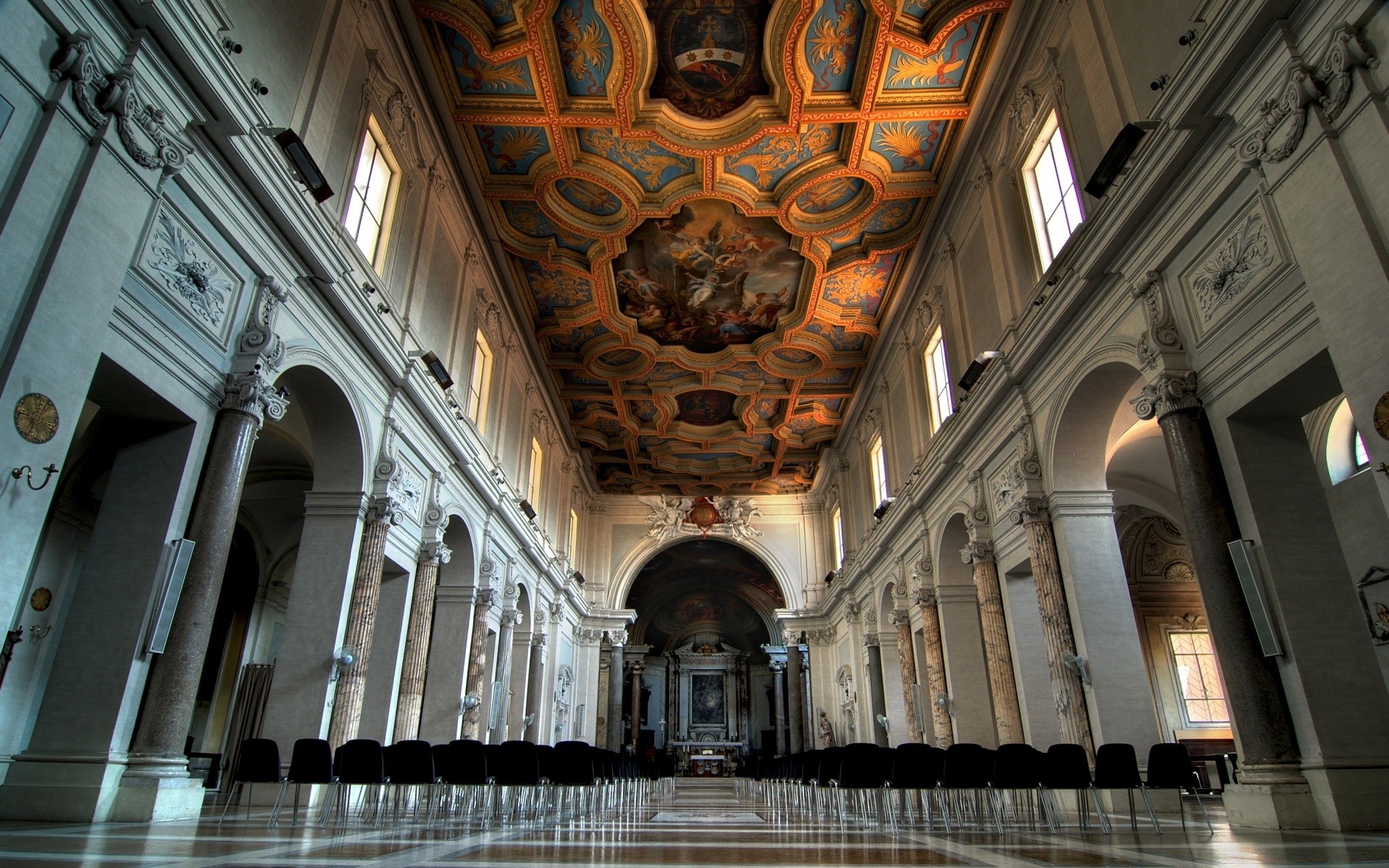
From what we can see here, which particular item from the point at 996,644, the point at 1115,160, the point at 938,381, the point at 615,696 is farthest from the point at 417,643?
the point at 615,696

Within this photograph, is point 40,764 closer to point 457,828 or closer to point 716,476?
point 457,828

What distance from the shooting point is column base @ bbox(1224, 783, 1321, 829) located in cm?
607

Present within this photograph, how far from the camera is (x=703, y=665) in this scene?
38.2m

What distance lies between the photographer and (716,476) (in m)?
26.9

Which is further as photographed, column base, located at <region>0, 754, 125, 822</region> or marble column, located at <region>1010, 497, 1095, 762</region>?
marble column, located at <region>1010, 497, 1095, 762</region>

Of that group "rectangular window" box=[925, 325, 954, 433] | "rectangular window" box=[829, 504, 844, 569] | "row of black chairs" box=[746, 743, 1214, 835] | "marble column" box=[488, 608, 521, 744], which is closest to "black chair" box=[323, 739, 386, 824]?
"row of black chairs" box=[746, 743, 1214, 835]

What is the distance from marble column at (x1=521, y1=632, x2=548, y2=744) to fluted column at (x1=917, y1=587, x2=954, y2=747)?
356 inches

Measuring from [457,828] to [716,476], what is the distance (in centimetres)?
2063

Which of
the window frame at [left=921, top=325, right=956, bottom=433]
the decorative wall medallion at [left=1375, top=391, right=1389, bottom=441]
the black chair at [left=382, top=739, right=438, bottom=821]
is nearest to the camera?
the decorative wall medallion at [left=1375, top=391, right=1389, bottom=441]

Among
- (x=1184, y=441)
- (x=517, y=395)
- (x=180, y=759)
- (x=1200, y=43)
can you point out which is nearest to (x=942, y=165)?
(x=1200, y=43)

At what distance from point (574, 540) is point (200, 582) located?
18702 millimetres

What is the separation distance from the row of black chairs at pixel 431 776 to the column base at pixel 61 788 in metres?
0.96

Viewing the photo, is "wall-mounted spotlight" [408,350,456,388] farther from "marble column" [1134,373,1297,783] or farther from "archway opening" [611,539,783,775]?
"archway opening" [611,539,783,775]

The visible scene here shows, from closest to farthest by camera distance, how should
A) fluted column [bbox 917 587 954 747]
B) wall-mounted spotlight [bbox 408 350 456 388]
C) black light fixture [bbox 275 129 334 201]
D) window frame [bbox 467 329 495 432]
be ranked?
black light fixture [bbox 275 129 334 201], wall-mounted spotlight [bbox 408 350 456 388], fluted column [bbox 917 587 954 747], window frame [bbox 467 329 495 432]
